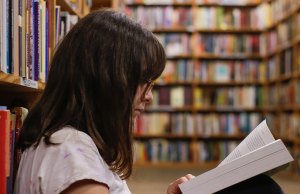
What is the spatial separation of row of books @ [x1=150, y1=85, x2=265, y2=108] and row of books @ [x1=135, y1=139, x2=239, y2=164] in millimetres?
428

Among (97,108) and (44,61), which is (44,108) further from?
(44,61)

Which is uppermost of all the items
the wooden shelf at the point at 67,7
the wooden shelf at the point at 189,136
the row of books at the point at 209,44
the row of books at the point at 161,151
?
the wooden shelf at the point at 67,7

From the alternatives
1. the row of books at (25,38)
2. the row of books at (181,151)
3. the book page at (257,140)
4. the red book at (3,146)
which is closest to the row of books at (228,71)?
the row of books at (181,151)

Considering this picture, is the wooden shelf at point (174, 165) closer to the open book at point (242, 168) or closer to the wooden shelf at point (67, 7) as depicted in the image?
the wooden shelf at point (67, 7)

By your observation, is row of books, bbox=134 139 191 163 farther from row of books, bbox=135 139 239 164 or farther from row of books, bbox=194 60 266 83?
row of books, bbox=194 60 266 83

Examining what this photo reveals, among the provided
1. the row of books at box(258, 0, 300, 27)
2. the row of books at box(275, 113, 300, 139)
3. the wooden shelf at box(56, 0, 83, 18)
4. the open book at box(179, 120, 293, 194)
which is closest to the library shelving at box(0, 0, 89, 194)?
the wooden shelf at box(56, 0, 83, 18)

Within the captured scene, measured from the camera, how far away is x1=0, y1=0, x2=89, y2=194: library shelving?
104 cm

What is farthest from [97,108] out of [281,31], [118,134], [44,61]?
[281,31]

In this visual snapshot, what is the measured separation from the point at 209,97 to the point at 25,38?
4752 mm

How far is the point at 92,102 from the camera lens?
3.10 feet

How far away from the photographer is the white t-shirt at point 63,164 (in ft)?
2.78

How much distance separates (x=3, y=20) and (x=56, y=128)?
0.96ft

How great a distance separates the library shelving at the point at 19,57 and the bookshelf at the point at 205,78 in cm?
410

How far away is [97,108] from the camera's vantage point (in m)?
0.95
